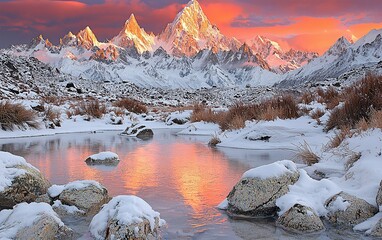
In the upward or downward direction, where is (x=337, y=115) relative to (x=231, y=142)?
upward

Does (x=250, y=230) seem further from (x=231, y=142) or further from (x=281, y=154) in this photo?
(x=231, y=142)

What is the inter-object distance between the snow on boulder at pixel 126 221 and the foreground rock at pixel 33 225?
40 centimetres

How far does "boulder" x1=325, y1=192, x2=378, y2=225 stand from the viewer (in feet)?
18.9

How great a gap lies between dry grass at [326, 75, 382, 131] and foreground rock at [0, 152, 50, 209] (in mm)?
7478

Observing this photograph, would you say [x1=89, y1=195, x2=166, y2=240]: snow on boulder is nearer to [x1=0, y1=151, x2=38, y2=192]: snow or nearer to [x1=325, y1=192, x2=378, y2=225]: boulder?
[x1=0, y1=151, x2=38, y2=192]: snow

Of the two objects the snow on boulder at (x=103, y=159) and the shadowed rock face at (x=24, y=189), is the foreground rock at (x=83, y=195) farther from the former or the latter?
the snow on boulder at (x=103, y=159)

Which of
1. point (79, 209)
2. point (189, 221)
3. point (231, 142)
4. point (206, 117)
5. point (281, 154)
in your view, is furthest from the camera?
point (206, 117)

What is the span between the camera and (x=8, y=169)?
22.6ft

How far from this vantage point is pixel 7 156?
725cm

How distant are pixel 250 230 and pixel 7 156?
419 centimetres

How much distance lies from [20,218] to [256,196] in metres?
3.17

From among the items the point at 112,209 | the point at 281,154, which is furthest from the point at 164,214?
the point at 281,154

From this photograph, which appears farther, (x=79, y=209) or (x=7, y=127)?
(x=7, y=127)

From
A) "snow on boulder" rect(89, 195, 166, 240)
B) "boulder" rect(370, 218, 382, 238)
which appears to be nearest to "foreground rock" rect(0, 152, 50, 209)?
"snow on boulder" rect(89, 195, 166, 240)
